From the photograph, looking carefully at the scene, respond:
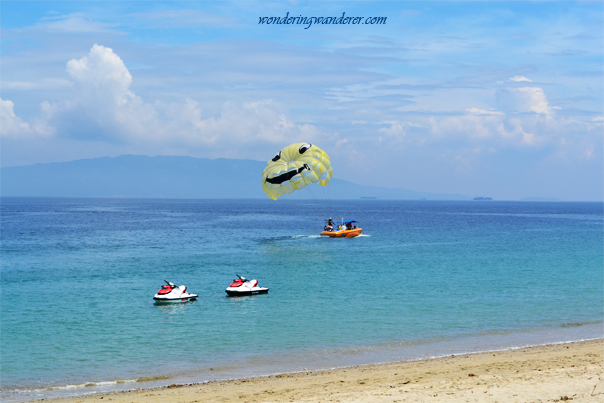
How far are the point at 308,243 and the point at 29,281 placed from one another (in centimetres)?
3397

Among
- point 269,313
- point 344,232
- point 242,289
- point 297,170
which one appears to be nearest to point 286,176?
point 297,170

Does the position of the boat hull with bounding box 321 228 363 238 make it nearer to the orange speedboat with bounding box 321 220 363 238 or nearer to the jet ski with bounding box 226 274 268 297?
the orange speedboat with bounding box 321 220 363 238

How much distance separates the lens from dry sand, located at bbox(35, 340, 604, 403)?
12578mm

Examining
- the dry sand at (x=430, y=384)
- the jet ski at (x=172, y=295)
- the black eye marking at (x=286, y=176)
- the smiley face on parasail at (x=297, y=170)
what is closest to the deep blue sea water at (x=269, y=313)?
the jet ski at (x=172, y=295)

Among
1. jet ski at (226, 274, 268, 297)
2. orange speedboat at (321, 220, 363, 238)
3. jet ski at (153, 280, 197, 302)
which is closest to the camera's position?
jet ski at (153, 280, 197, 302)

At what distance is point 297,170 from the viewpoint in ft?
162

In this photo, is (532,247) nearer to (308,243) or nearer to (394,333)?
(308,243)

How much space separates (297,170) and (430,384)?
3639cm

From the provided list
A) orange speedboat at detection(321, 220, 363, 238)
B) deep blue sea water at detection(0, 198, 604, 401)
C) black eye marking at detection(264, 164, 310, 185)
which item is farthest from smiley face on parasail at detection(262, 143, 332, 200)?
orange speedboat at detection(321, 220, 363, 238)

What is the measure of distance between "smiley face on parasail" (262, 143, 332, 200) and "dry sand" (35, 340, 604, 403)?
107 ft

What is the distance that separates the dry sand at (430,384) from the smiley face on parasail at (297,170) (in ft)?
107

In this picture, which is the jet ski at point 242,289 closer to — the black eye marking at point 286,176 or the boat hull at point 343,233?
the black eye marking at point 286,176

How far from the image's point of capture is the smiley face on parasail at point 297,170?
49219 millimetres

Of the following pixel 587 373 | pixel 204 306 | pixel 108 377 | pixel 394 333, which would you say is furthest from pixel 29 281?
pixel 587 373
